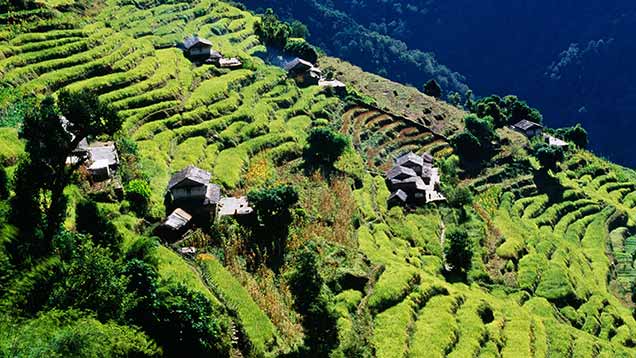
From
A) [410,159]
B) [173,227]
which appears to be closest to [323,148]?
[410,159]

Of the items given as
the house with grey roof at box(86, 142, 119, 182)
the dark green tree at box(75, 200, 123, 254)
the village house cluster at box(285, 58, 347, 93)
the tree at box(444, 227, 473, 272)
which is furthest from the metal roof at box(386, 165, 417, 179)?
the dark green tree at box(75, 200, 123, 254)

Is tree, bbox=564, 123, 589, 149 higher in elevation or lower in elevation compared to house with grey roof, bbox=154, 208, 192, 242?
higher

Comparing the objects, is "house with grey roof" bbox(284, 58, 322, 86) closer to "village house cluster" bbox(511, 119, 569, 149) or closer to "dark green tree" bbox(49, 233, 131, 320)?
"village house cluster" bbox(511, 119, 569, 149)

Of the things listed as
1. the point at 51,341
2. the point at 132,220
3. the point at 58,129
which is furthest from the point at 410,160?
the point at 51,341

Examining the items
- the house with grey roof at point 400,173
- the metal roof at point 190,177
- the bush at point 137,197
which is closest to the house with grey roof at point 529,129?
the house with grey roof at point 400,173

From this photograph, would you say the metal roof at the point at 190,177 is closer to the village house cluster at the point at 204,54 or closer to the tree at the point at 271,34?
the village house cluster at the point at 204,54

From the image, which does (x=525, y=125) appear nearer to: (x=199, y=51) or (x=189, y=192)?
(x=199, y=51)

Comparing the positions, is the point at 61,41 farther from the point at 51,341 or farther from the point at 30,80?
the point at 51,341
